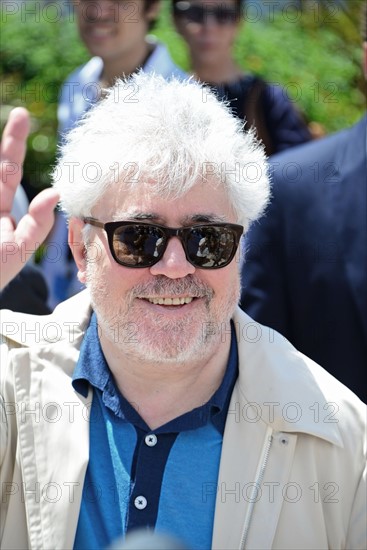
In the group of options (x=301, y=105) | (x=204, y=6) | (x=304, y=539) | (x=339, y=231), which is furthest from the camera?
(x=301, y=105)

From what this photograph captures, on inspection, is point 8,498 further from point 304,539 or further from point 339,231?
point 339,231

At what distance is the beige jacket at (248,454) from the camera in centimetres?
271

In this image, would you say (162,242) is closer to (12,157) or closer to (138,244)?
(138,244)

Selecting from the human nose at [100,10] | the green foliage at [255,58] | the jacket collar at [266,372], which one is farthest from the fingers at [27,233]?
the green foliage at [255,58]

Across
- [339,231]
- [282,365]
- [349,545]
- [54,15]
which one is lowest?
[349,545]

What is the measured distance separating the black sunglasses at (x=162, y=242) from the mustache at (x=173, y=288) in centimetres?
5

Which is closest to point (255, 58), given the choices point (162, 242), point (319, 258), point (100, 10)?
point (100, 10)

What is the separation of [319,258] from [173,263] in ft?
4.27

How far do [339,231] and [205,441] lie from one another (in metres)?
1.39

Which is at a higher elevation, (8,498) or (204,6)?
(204,6)

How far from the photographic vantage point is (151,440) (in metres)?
2.80

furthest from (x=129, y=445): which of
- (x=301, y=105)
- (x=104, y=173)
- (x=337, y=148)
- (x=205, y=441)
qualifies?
(x=301, y=105)

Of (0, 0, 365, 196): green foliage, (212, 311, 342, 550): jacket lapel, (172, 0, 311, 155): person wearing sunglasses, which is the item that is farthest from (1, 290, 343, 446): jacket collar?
(0, 0, 365, 196): green foliage

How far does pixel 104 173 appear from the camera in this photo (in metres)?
2.85
